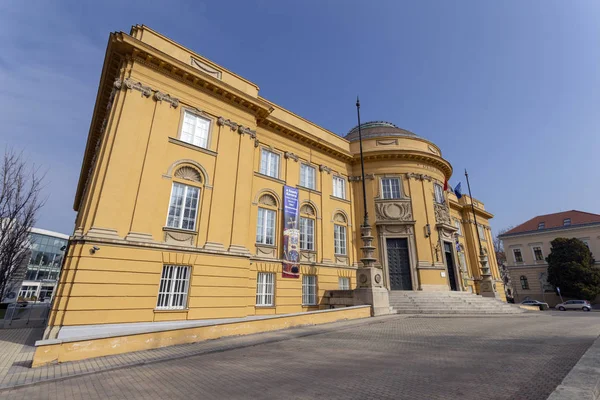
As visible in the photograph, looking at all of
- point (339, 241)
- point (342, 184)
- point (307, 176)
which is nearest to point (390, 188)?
point (342, 184)

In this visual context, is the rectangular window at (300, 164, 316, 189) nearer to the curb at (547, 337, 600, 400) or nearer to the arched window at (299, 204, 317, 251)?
the arched window at (299, 204, 317, 251)

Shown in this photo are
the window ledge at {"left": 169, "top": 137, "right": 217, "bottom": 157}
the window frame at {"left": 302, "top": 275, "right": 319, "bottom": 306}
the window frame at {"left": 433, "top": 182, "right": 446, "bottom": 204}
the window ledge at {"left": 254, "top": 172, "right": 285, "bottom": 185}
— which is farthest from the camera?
the window frame at {"left": 433, "top": 182, "right": 446, "bottom": 204}

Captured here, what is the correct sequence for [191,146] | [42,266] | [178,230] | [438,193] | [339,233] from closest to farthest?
[178,230] → [191,146] → [339,233] → [438,193] → [42,266]

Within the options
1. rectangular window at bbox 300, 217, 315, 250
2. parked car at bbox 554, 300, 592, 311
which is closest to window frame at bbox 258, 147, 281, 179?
rectangular window at bbox 300, 217, 315, 250

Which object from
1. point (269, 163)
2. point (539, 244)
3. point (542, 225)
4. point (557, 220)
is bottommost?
point (539, 244)

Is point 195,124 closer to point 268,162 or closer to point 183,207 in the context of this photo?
point 183,207

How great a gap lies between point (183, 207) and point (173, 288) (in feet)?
11.6

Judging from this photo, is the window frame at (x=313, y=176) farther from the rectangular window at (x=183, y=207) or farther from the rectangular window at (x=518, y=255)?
the rectangular window at (x=518, y=255)

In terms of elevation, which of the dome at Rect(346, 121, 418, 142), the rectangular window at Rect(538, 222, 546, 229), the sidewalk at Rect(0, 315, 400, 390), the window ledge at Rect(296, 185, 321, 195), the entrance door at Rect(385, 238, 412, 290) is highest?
the dome at Rect(346, 121, 418, 142)

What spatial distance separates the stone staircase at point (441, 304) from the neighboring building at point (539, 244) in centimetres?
3132

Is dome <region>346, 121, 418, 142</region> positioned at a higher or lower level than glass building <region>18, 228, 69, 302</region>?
higher

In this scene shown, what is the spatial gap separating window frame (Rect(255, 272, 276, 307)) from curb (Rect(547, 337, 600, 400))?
13.0m

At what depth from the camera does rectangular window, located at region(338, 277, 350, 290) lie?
754 inches

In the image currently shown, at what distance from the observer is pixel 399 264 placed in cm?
2070
